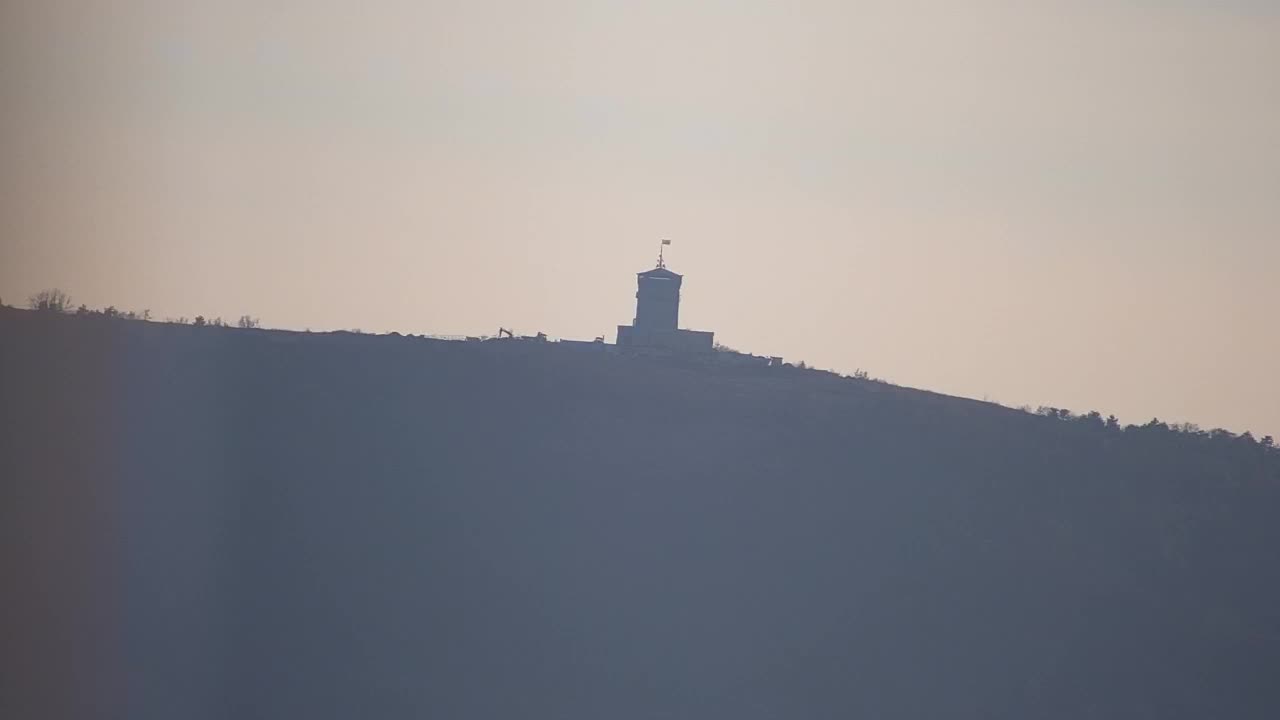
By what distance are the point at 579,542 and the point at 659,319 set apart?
12405mm

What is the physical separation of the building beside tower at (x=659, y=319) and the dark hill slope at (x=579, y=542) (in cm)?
327

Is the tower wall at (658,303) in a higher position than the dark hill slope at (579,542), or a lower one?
higher

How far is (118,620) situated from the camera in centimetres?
4791

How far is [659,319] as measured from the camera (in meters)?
66.0

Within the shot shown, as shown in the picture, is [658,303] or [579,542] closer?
[579,542]

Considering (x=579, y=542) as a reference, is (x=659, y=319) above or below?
above

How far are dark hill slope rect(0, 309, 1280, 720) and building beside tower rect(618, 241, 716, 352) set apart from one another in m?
3.27

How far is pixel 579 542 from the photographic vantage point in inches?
2165

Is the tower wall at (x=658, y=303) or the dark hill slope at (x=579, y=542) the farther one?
the tower wall at (x=658, y=303)

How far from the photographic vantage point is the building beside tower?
6531 cm

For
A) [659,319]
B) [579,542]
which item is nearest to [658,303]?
[659,319]

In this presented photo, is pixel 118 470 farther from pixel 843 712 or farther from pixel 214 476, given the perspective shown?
pixel 843 712

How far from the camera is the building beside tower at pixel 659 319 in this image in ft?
214

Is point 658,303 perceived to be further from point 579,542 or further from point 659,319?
point 579,542
